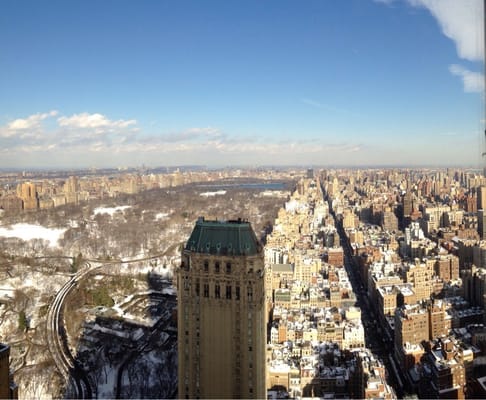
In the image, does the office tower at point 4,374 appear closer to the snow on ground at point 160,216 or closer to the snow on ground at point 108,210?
the snow on ground at point 160,216

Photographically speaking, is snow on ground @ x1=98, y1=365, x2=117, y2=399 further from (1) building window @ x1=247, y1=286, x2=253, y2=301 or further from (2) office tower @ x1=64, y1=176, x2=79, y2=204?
(2) office tower @ x1=64, y1=176, x2=79, y2=204

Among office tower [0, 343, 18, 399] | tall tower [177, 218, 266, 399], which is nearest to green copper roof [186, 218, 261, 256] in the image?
tall tower [177, 218, 266, 399]

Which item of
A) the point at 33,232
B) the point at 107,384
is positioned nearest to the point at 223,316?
the point at 107,384

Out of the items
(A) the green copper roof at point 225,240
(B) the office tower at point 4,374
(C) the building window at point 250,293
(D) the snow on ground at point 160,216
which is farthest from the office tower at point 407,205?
(B) the office tower at point 4,374

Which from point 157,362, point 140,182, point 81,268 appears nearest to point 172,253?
point 81,268

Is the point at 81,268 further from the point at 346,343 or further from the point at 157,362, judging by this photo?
the point at 346,343

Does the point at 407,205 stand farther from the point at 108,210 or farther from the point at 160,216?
the point at 108,210
